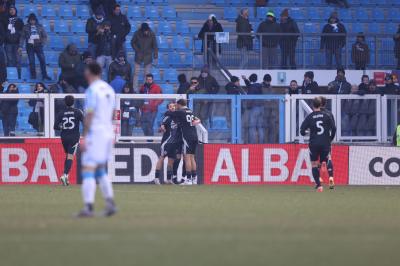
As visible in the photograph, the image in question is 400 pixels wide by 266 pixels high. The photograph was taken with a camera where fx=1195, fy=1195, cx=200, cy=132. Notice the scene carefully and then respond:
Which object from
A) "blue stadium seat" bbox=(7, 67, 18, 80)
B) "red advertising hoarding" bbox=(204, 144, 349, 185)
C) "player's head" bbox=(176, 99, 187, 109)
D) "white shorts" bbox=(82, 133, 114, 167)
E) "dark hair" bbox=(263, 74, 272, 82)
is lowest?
"red advertising hoarding" bbox=(204, 144, 349, 185)

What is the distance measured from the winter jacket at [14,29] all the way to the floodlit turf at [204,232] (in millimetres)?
12721

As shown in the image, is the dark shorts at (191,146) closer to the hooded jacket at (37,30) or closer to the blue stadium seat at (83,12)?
the hooded jacket at (37,30)

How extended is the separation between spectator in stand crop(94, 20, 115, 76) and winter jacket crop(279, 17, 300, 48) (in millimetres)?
5207

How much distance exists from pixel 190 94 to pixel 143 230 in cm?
1857

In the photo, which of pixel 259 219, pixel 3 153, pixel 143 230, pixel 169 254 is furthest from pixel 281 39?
pixel 169 254

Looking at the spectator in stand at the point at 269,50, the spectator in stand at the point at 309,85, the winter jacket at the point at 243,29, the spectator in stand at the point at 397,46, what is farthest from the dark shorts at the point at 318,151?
the spectator in stand at the point at 397,46

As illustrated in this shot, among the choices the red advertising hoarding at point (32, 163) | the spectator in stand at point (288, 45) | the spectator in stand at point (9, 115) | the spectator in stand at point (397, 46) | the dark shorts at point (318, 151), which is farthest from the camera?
the spectator in stand at point (397, 46)

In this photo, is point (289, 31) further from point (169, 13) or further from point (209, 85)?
point (169, 13)

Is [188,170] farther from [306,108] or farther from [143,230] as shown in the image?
[143,230]

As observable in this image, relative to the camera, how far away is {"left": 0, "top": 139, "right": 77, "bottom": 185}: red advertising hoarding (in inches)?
1261

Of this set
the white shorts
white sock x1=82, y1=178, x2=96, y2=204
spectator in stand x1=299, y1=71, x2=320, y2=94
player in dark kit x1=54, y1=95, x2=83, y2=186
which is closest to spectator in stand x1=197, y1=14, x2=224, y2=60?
spectator in stand x1=299, y1=71, x2=320, y2=94

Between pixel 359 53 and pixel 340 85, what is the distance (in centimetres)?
195

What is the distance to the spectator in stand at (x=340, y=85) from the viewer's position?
3516cm

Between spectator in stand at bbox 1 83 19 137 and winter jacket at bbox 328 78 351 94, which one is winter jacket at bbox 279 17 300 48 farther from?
spectator in stand at bbox 1 83 19 137
